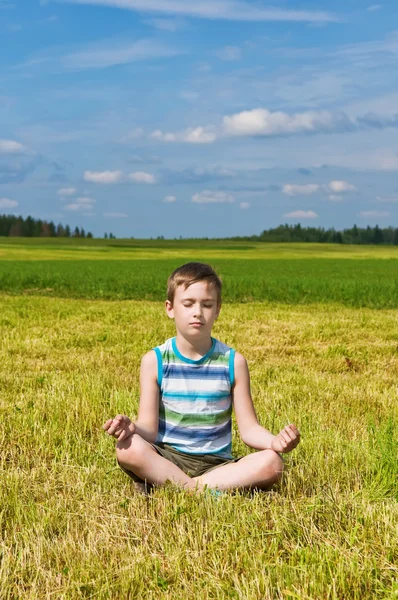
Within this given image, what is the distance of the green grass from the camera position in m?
3.18

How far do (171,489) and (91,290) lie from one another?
22.3 meters

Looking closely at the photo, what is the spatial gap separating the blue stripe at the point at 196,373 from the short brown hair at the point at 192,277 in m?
0.43

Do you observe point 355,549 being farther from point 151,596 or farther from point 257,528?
point 151,596

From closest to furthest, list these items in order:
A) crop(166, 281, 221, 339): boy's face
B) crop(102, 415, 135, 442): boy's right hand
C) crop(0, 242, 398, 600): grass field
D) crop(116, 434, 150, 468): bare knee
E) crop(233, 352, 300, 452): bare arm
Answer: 1. crop(0, 242, 398, 600): grass field
2. crop(102, 415, 135, 442): boy's right hand
3. crop(116, 434, 150, 468): bare knee
4. crop(166, 281, 221, 339): boy's face
5. crop(233, 352, 300, 452): bare arm

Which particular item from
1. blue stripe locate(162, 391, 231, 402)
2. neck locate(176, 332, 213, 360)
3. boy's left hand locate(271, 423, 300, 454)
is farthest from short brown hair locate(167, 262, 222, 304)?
boy's left hand locate(271, 423, 300, 454)

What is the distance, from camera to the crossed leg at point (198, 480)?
4227 millimetres

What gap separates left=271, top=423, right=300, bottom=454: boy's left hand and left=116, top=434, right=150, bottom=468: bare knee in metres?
0.77

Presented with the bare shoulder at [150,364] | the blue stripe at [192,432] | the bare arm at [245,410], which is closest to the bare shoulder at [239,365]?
the bare arm at [245,410]

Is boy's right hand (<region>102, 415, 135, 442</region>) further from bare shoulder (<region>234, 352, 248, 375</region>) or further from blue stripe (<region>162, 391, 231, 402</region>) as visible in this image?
bare shoulder (<region>234, 352, 248, 375</region>)

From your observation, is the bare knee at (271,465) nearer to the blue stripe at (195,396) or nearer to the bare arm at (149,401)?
the blue stripe at (195,396)

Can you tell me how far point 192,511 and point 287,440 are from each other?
0.66m

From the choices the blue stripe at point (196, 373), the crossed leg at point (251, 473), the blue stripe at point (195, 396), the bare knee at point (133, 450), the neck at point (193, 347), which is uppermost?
the neck at point (193, 347)

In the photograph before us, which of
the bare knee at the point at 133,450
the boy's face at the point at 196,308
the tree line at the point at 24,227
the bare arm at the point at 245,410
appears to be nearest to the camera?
the bare knee at the point at 133,450

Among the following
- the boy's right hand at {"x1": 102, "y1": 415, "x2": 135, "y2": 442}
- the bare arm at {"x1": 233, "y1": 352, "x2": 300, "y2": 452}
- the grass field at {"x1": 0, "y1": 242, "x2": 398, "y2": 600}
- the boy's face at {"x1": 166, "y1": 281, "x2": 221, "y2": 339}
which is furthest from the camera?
the bare arm at {"x1": 233, "y1": 352, "x2": 300, "y2": 452}
